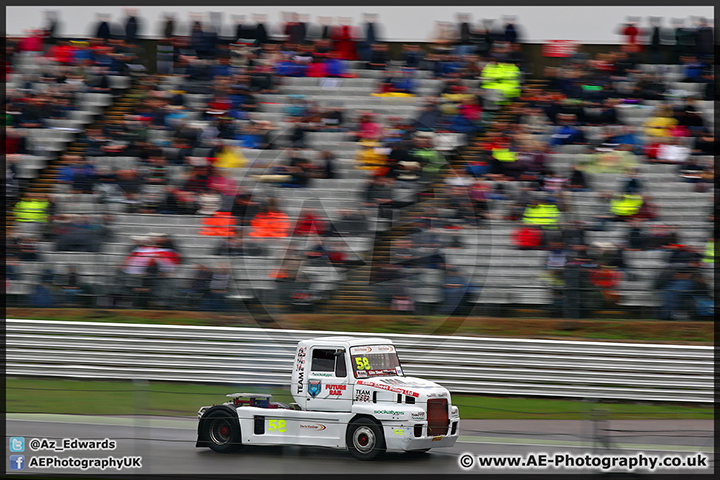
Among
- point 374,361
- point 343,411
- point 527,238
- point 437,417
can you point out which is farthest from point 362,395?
point 527,238

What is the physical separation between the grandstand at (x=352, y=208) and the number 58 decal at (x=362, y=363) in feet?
10.3

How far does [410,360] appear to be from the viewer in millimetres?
11492

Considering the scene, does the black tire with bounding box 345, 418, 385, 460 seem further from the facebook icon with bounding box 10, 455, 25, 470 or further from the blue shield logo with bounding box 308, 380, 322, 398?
the facebook icon with bounding box 10, 455, 25, 470

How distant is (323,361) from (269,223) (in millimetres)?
4381

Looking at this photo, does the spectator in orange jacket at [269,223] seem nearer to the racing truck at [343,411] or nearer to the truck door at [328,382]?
the racing truck at [343,411]

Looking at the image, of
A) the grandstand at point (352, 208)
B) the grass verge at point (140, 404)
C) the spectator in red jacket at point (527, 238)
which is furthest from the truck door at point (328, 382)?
the spectator in red jacket at point (527, 238)

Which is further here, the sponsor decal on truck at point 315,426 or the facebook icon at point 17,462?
the sponsor decal on truck at point 315,426

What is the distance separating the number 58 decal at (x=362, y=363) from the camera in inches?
342

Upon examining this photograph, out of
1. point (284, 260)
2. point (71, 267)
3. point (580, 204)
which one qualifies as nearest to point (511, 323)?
point (580, 204)

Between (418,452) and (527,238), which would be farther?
(527,238)

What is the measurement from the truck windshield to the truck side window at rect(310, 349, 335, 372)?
207 mm

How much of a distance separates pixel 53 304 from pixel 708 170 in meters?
9.60

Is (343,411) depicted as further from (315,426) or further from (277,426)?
(277,426)

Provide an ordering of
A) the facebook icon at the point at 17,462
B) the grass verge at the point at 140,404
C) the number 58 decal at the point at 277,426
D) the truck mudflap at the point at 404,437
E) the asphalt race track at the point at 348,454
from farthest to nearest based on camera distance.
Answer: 1. the number 58 decal at the point at 277,426
2. the grass verge at the point at 140,404
3. the truck mudflap at the point at 404,437
4. the asphalt race track at the point at 348,454
5. the facebook icon at the point at 17,462
